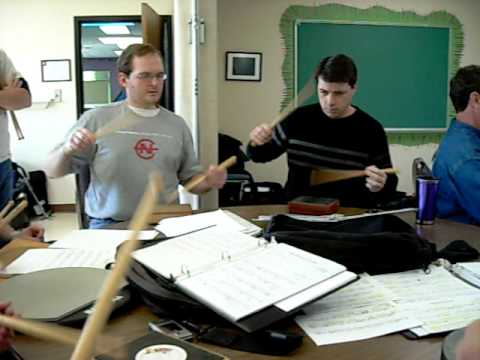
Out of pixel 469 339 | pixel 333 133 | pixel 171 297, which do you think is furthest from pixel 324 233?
pixel 333 133

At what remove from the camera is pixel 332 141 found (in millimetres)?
2619

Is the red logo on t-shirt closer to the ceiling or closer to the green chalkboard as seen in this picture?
the green chalkboard

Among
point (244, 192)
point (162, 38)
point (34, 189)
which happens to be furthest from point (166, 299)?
point (34, 189)

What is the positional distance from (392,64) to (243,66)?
1499mm

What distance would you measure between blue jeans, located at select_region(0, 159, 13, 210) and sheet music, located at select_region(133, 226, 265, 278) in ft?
4.86

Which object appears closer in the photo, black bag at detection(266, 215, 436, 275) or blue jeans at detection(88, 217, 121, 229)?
black bag at detection(266, 215, 436, 275)

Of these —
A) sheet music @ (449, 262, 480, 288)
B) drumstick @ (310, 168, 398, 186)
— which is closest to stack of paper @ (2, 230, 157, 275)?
sheet music @ (449, 262, 480, 288)

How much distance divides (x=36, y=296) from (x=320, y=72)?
191cm

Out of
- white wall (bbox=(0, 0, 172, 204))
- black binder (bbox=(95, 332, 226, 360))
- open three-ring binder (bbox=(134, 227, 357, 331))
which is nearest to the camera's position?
black binder (bbox=(95, 332, 226, 360))

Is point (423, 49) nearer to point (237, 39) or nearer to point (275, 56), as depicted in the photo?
point (275, 56)

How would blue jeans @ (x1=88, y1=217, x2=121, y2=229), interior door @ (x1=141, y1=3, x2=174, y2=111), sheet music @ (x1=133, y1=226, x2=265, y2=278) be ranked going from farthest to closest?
interior door @ (x1=141, y1=3, x2=174, y2=111) < blue jeans @ (x1=88, y1=217, x2=121, y2=229) < sheet music @ (x1=133, y1=226, x2=265, y2=278)

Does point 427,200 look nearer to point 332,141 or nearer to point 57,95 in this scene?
point 332,141

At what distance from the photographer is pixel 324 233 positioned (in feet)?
4.26

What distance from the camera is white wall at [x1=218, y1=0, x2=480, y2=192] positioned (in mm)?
4875
